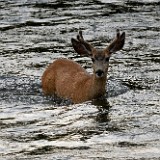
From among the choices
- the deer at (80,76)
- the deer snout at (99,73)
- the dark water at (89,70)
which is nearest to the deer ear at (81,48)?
the deer at (80,76)

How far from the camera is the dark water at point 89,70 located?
33.1 ft

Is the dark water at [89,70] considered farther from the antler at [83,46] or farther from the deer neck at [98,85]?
the antler at [83,46]

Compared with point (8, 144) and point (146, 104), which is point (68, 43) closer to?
point (146, 104)

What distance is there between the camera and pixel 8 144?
1016cm

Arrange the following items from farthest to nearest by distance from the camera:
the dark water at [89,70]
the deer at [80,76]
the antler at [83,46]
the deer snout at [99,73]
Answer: the antler at [83,46], the deer at [80,76], the deer snout at [99,73], the dark water at [89,70]

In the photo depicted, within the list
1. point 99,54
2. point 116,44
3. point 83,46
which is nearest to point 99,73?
point 99,54

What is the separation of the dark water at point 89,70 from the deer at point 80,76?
0.72 feet

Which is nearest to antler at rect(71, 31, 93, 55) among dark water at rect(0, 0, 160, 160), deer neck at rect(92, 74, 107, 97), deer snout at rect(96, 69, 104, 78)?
deer neck at rect(92, 74, 107, 97)

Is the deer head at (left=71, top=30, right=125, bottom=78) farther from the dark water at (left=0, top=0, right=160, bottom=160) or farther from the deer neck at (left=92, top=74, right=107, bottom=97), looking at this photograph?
the dark water at (left=0, top=0, right=160, bottom=160)

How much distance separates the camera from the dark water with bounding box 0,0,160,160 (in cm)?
1009

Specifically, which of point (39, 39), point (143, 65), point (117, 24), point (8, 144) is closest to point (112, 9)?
point (117, 24)

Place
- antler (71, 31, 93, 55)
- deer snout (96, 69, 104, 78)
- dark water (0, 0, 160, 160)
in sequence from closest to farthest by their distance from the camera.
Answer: dark water (0, 0, 160, 160)
deer snout (96, 69, 104, 78)
antler (71, 31, 93, 55)

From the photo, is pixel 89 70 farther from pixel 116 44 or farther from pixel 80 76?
pixel 116 44

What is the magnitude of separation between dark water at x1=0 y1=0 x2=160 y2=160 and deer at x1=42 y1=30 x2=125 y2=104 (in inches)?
8.7
